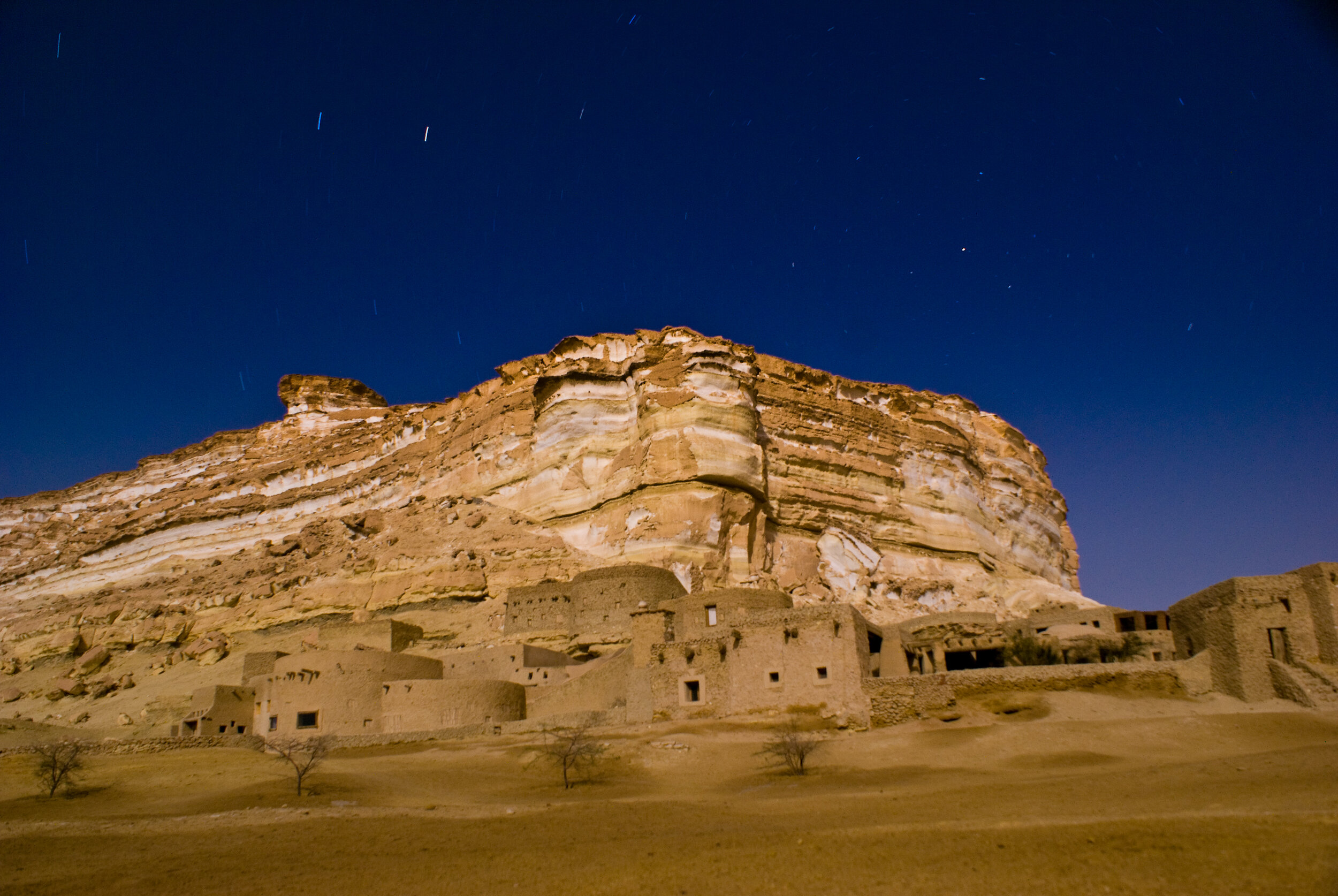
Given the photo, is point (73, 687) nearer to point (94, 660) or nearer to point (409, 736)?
point (94, 660)

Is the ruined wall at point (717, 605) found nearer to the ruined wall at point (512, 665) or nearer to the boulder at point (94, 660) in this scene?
the ruined wall at point (512, 665)

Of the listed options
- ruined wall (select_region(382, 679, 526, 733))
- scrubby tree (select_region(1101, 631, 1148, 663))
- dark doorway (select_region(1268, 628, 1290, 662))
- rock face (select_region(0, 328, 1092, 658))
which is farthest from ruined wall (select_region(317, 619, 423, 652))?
dark doorway (select_region(1268, 628, 1290, 662))

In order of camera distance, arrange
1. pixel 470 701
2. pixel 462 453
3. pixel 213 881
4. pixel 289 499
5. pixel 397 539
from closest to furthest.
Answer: pixel 213 881 < pixel 470 701 < pixel 397 539 < pixel 462 453 < pixel 289 499

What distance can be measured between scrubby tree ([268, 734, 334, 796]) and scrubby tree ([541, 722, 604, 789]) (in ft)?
15.7

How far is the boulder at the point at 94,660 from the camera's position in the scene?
4938cm

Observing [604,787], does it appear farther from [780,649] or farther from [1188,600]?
[1188,600]

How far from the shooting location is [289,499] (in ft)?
238

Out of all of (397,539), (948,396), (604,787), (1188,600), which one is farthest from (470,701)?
(948,396)

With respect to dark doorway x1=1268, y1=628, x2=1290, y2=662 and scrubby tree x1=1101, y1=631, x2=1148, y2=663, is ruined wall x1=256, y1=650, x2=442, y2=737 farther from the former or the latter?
dark doorway x1=1268, y1=628, x2=1290, y2=662

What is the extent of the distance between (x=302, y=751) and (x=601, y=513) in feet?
98.4

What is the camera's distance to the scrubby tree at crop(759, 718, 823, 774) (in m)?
18.1

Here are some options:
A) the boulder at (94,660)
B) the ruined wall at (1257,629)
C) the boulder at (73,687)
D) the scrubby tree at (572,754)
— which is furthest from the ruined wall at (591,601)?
the boulder at (94,660)

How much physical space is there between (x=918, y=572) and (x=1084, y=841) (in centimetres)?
4750

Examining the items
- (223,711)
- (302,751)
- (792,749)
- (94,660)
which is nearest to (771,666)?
(792,749)
